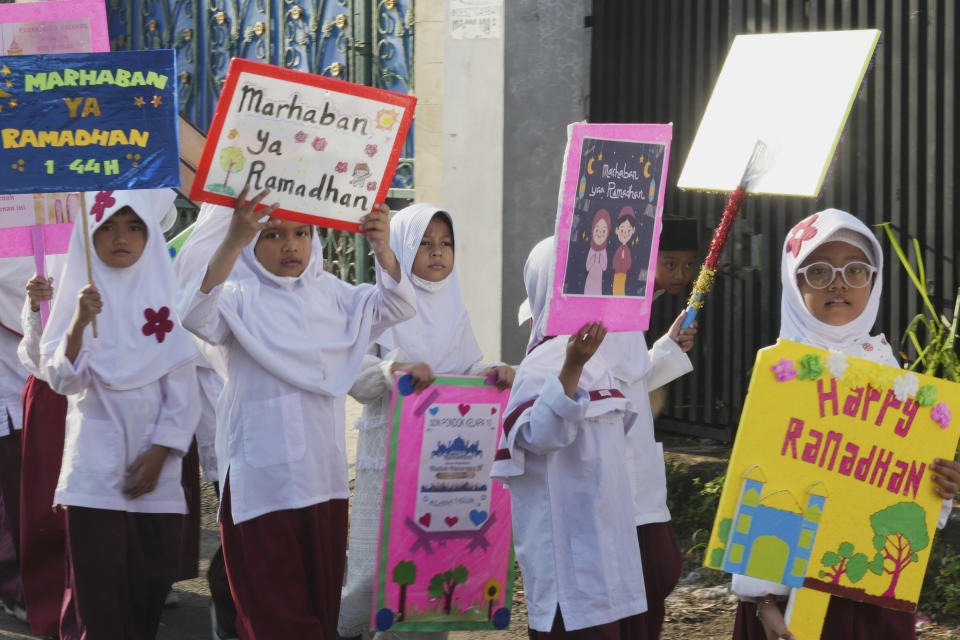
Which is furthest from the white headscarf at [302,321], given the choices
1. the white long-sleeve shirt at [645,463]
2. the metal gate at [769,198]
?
the metal gate at [769,198]

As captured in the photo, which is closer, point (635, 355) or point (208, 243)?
point (635, 355)

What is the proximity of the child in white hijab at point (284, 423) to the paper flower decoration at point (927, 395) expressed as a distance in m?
1.72

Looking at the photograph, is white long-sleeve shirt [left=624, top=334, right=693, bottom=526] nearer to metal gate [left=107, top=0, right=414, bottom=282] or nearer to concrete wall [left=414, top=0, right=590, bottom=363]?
concrete wall [left=414, top=0, right=590, bottom=363]

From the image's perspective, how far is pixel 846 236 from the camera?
3.74 m

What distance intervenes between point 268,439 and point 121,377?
765mm

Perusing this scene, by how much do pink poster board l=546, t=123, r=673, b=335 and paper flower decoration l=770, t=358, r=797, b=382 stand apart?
0.60 metres

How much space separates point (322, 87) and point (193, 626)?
8.77 feet

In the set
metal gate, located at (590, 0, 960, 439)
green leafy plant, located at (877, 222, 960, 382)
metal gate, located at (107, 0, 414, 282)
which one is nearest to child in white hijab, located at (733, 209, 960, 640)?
green leafy plant, located at (877, 222, 960, 382)

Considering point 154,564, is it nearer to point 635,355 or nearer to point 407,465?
point 407,465

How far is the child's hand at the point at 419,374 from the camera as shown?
4977 mm

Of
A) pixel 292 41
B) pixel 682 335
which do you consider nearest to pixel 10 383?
pixel 682 335

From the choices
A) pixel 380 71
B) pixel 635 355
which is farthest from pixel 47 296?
pixel 380 71

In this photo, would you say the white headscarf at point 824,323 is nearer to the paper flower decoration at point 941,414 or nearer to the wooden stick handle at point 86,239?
the paper flower decoration at point 941,414

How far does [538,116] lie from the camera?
26.2 ft
